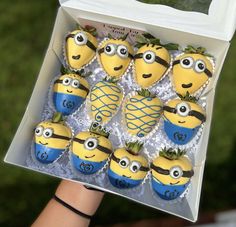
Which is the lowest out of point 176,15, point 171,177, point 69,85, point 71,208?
point 71,208

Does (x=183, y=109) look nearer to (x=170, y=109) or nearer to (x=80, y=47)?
(x=170, y=109)

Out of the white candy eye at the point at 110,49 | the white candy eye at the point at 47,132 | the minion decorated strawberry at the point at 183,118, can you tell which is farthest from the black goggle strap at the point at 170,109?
the white candy eye at the point at 47,132

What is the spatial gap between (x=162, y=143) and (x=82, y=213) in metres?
0.32

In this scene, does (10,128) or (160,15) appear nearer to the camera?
(160,15)

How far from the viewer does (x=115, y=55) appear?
4.44 feet

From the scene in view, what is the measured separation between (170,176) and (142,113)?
7.8 inches

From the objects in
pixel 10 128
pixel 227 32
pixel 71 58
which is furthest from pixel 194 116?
pixel 10 128

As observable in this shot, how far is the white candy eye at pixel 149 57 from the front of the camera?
1325mm

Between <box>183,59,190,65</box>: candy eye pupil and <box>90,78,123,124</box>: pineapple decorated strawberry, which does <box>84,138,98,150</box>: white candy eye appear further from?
<box>183,59,190,65</box>: candy eye pupil

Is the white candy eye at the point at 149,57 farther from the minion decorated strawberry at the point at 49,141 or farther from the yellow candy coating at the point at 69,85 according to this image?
the minion decorated strawberry at the point at 49,141

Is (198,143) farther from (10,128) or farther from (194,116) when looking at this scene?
(10,128)

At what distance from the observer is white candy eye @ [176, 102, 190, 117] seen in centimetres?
129

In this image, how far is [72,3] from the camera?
4.20 ft

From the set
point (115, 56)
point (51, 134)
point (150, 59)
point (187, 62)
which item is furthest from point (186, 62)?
point (51, 134)
